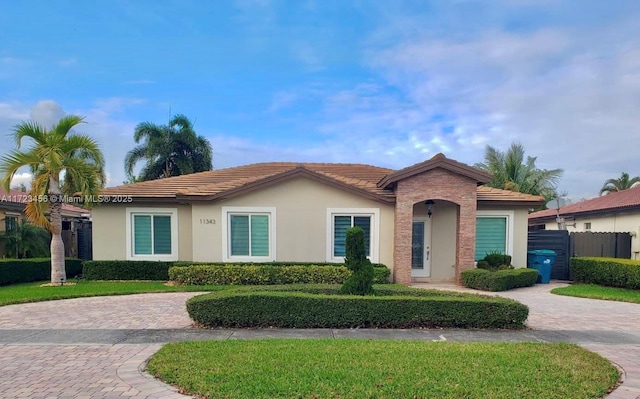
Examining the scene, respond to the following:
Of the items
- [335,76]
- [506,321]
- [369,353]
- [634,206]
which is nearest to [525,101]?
[634,206]

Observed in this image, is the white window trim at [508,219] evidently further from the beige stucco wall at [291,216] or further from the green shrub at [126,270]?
the green shrub at [126,270]

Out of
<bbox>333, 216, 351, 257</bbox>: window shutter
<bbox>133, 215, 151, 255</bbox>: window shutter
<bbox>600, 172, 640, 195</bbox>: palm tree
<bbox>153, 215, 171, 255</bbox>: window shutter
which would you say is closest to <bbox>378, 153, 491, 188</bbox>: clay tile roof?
<bbox>333, 216, 351, 257</bbox>: window shutter

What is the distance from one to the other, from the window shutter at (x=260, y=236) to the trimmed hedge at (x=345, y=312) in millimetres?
6403

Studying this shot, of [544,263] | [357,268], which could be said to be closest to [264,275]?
[357,268]

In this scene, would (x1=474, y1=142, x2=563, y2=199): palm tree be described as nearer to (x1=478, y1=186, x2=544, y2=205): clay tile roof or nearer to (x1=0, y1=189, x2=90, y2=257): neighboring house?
(x1=478, y1=186, x2=544, y2=205): clay tile roof

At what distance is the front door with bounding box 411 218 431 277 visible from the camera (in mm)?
14742

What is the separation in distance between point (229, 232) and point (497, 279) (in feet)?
30.2

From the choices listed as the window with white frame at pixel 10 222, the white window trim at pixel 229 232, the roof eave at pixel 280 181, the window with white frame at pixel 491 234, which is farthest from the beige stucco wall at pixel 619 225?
the window with white frame at pixel 10 222

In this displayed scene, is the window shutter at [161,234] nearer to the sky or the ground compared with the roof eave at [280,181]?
nearer to the ground

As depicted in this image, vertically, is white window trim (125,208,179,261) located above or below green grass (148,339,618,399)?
above

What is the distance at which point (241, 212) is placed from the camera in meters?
13.8

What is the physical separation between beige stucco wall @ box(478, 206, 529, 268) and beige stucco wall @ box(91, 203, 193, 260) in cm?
1159

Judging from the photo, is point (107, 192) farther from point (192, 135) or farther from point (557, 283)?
point (557, 283)

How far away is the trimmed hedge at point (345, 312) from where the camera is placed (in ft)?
23.9
